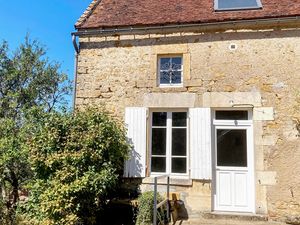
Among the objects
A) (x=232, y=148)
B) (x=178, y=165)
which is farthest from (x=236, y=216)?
(x=178, y=165)

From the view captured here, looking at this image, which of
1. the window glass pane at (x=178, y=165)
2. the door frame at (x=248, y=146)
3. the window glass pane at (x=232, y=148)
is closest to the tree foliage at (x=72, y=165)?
the window glass pane at (x=178, y=165)

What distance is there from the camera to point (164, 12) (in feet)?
24.9

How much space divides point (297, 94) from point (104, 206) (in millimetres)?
5187

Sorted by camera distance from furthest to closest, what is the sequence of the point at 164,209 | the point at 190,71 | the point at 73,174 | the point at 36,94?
the point at 36,94
the point at 190,71
the point at 164,209
the point at 73,174

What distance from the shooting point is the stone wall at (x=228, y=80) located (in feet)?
20.0

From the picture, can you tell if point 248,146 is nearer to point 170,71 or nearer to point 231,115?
point 231,115

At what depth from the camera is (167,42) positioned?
23.2 ft

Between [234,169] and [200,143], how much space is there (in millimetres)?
1033

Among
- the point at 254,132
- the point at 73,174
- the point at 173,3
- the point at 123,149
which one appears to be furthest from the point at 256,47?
the point at 73,174

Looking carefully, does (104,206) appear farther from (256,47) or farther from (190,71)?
(256,47)

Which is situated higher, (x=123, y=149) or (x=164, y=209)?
(x=123, y=149)

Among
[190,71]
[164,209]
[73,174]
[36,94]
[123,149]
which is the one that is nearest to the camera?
[73,174]

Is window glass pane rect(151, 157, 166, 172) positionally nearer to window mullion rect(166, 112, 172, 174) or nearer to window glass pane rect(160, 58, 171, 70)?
window mullion rect(166, 112, 172, 174)

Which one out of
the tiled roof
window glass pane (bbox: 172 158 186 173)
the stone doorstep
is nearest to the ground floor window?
window glass pane (bbox: 172 158 186 173)
